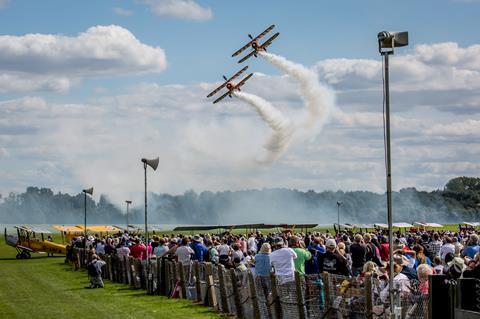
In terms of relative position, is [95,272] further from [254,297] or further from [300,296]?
[300,296]

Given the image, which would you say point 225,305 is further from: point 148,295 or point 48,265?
point 48,265

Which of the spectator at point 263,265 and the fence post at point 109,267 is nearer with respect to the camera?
the spectator at point 263,265

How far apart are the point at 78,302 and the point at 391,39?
16874 mm

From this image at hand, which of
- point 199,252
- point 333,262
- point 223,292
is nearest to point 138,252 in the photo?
point 199,252

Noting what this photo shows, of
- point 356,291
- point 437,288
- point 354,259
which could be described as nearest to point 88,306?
point 354,259

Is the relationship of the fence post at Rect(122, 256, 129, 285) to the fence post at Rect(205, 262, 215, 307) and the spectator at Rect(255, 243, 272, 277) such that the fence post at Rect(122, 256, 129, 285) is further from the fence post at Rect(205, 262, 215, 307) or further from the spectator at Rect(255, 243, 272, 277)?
the spectator at Rect(255, 243, 272, 277)

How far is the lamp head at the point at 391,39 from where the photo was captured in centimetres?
1466

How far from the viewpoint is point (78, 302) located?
93.9 ft

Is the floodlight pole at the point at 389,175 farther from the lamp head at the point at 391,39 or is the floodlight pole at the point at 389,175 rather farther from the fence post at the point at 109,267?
the fence post at the point at 109,267

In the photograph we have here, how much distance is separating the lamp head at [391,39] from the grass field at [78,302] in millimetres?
10564

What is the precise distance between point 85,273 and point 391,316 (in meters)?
32.1

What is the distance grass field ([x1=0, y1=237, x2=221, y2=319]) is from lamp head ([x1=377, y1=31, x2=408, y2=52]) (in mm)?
10564

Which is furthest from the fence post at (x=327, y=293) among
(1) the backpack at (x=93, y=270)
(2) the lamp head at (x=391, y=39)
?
(1) the backpack at (x=93, y=270)

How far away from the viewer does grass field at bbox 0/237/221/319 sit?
24734 millimetres
